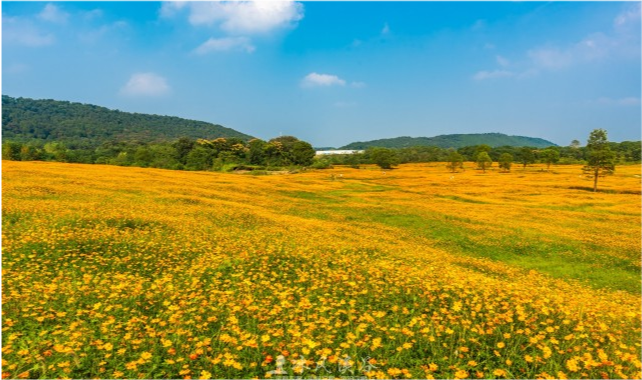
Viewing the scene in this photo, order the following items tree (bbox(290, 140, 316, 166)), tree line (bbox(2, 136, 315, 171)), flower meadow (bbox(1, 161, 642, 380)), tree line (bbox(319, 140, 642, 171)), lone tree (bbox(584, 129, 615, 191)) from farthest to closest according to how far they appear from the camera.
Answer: tree (bbox(290, 140, 316, 166))
tree line (bbox(2, 136, 315, 171))
tree line (bbox(319, 140, 642, 171))
lone tree (bbox(584, 129, 615, 191))
flower meadow (bbox(1, 161, 642, 380))

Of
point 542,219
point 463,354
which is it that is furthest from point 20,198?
point 542,219

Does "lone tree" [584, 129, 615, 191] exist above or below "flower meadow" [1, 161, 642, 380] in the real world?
above

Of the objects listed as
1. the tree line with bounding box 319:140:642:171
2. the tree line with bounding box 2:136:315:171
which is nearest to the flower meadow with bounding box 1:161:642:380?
the tree line with bounding box 2:136:315:171

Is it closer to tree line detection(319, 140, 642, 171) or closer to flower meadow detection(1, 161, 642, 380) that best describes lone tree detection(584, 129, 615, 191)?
tree line detection(319, 140, 642, 171)

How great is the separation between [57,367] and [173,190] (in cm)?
2819

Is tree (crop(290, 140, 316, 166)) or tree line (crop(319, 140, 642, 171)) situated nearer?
tree line (crop(319, 140, 642, 171))

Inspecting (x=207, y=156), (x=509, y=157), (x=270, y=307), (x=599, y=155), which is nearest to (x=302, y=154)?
(x=207, y=156)

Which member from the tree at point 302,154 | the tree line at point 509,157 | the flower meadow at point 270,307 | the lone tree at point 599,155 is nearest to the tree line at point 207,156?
the tree at point 302,154

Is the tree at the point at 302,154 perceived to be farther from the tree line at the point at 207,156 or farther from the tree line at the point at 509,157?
the tree line at the point at 509,157

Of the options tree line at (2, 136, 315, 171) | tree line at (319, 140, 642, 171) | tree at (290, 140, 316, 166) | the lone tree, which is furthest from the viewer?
tree at (290, 140, 316, 166)

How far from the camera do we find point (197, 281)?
32.0 ft

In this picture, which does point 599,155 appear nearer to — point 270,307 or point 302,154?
point 270,307

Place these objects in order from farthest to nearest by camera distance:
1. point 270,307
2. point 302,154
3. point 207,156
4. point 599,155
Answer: point 302,154 → point 207,156 → point 599,155 → point 270,307

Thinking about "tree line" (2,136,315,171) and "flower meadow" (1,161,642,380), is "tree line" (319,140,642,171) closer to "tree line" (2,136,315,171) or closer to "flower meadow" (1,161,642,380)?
"tree line" (2,136,315,171)
